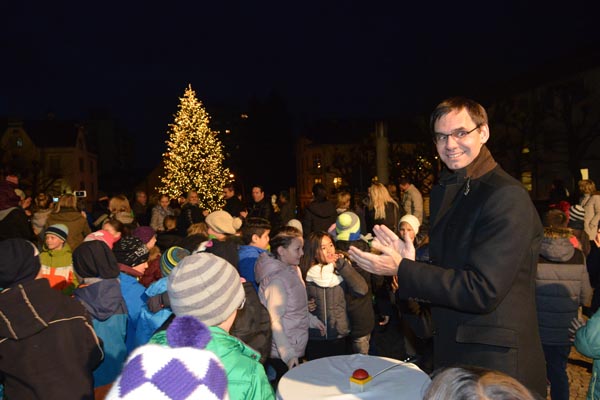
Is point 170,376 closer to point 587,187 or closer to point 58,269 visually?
point 58,269

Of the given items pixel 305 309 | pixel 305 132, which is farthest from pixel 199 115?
pixel 305 132

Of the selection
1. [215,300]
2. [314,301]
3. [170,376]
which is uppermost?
[170,376]

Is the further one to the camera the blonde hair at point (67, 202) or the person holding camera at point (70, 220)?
the blonde hair at point (67, 202)

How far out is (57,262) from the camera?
634 centimetres

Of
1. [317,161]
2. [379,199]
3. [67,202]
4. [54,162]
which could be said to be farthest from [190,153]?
[317,161]

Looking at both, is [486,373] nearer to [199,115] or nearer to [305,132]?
[199,115]

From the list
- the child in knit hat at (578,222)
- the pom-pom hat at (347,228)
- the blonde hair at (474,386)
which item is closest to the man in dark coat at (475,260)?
the blonde hair at (474,386)

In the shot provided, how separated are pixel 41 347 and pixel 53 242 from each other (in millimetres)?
3702

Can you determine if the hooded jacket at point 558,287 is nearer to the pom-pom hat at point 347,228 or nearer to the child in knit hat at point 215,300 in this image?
the pom-pom hat at point 347,228

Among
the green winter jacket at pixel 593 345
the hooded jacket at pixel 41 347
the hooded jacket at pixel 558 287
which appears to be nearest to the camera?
the hooded jacket at pixel 41 347

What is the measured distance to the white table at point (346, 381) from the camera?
2.93 m

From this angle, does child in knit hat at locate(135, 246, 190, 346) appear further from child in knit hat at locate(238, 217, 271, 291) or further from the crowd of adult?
child in knit hat at locate(238, 217, 271, 291)

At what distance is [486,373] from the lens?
5.78 ft

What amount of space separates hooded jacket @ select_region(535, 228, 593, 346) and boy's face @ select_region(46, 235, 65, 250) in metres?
6.04
